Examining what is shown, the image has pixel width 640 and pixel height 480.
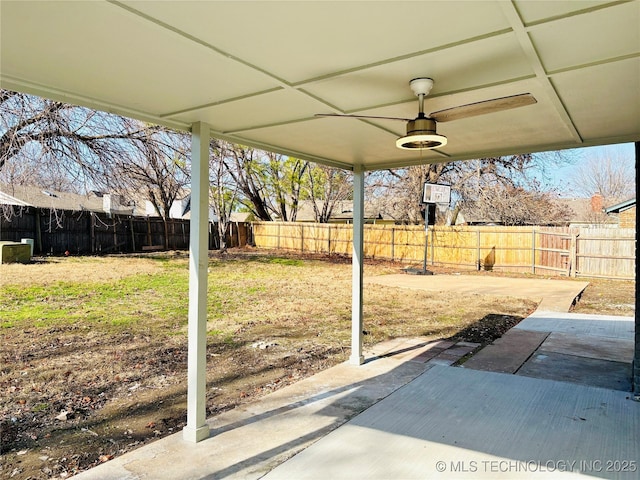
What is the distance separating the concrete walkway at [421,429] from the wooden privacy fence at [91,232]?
897 centimetres

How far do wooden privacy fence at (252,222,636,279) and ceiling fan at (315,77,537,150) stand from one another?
35.4 feet

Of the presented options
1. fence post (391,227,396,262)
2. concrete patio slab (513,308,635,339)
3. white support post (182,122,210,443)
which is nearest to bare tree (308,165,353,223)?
fence post (391,227,396,262)

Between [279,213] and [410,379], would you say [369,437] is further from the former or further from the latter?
[279,213]

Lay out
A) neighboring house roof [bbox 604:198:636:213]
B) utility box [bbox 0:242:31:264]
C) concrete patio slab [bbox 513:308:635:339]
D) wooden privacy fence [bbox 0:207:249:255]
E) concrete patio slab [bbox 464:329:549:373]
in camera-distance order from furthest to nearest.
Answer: neighboring house roof [bbox 604:198:636:213]
wooden privacy fence [bbox 0:207:249:255]
utility box [bbox 0:242:31:264]
concrete patio slab [bbox 513:308:635:339]
concrete patio slab [bbox 464:329:549:373]

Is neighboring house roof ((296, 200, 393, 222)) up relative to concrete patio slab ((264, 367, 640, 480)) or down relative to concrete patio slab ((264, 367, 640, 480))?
up

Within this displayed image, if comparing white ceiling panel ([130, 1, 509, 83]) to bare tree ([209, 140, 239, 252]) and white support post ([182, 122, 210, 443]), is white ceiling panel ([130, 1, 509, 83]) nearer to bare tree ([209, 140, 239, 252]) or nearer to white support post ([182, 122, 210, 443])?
white support post ([182, 122, 210, 443])

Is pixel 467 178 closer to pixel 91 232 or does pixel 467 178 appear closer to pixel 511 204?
pixel 511 204

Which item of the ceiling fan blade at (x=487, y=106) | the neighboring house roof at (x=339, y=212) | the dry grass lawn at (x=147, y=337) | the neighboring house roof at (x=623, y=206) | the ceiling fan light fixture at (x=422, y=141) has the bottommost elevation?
the dry grass lawn at (x=147, y=337)

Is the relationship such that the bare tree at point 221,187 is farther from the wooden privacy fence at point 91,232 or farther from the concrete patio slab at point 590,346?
the concrete patio slab at point 590,346

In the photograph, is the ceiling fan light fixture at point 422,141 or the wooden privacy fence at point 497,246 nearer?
the ceiling fan light fixture at point 422,141

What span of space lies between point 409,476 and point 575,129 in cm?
248

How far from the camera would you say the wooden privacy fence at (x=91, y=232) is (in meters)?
12.6

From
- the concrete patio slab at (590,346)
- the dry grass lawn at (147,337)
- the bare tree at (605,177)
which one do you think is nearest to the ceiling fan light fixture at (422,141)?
Answer: the dry grass lawn at (147,337)

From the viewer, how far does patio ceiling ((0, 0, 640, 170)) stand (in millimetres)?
1437
